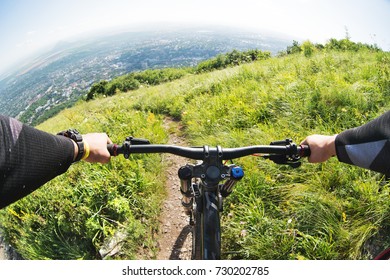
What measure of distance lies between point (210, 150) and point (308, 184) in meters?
2.16

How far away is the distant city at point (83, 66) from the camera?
1708 cm

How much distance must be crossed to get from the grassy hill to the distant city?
349 inches

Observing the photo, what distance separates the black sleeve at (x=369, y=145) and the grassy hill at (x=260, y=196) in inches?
52.4

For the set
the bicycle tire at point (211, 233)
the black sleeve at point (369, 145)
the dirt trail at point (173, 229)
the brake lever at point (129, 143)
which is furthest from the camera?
the dirt trail at point (173, 229)

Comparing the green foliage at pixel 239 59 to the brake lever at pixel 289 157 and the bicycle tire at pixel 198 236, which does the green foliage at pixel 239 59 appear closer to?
the brake lever at pixel 289 157

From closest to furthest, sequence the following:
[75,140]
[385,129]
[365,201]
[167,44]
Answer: [385,129] → [75,140] → [365,201] → [167,44]

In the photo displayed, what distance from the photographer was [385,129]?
125cm

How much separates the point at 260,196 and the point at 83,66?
185ft

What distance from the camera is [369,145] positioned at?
1.35 metres

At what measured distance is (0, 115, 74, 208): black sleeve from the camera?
1083 millimetres

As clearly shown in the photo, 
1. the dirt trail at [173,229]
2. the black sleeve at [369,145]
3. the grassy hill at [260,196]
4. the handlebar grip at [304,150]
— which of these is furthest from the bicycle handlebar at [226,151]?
the dirt trail at [173,229]

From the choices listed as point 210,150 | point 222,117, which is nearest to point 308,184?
point 210,150

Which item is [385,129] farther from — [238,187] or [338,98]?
[338,98]

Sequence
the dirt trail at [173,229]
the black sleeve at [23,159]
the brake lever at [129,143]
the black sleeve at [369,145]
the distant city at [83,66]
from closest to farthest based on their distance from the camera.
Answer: the black sleeve at [23,159] < the black sleeve at [369,145] < the brake lever at [129,143] < the dirt trail at [173,229] < the distant city at [83,66]
